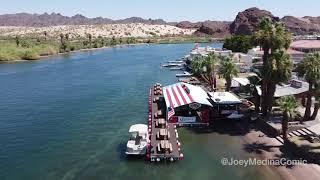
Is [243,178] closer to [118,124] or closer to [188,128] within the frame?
[188,128]

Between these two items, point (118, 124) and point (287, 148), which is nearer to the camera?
point (287, 148)

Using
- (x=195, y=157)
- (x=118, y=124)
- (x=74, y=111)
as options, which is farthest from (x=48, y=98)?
(x=195, y=157)

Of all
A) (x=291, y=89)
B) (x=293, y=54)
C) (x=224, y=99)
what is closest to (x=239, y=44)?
(x=293, y=54)

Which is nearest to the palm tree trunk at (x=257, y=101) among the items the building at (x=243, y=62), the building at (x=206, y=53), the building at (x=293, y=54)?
the building at (x=293, y=54)

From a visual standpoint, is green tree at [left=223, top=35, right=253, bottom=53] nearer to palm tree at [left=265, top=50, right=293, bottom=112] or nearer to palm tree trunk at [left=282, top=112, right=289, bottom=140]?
palm tree at [left=265, top=50, right=293, bottom=112]

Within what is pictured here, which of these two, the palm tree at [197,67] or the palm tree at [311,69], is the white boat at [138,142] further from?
the palm tree at [197,67]

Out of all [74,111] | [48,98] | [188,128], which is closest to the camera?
[188,128]
